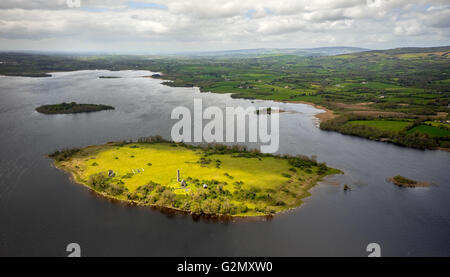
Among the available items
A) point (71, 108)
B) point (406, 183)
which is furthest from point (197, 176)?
point (71, 108)

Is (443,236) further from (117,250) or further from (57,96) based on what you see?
(57,96)
